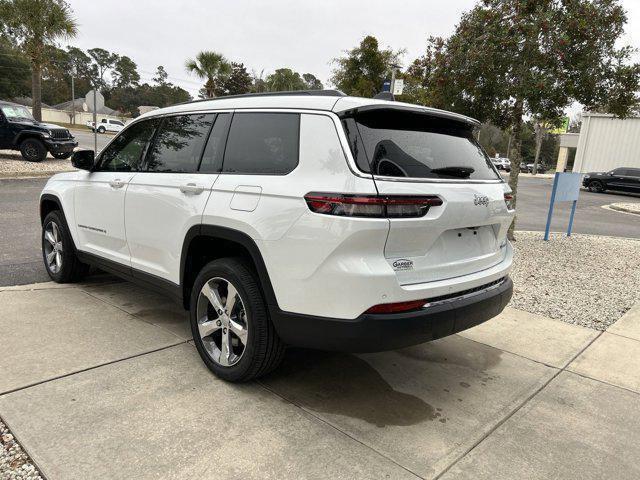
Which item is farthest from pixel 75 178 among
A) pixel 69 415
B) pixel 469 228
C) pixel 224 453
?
pixel 469 228

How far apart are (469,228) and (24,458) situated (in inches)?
106

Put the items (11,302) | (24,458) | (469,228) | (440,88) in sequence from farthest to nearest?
(440,88)
(11,302)
(469,228)
(24,458)

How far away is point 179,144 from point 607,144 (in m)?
36.5

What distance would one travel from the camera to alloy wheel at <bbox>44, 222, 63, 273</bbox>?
495 cm

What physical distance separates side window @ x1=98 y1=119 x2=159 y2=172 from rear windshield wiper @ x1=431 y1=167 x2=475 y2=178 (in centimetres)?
242

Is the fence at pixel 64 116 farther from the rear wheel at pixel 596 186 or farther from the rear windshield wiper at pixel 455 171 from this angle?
the rear windshield wiper at pixel 455 171

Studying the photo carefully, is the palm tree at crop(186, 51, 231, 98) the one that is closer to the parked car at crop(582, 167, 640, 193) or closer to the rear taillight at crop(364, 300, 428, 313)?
the parked car at crop(582, 167, 640, 193)

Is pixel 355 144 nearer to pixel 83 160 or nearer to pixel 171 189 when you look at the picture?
pixel 171 189

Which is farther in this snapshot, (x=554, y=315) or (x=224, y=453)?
(x=554, y=315)

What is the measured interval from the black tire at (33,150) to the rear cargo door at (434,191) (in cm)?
1736

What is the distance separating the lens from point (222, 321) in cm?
312

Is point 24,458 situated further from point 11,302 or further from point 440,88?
point 440,88

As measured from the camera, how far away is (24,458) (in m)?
2.32

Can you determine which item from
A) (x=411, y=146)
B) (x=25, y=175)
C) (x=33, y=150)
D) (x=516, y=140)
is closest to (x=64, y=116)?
(x=33, y=150)
